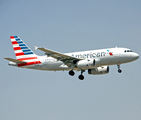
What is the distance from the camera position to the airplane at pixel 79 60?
4766 centimetres

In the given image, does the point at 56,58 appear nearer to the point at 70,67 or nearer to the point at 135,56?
the point at 70,67

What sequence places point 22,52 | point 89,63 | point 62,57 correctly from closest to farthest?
point 89,63 < point 62,57 < point 22,52

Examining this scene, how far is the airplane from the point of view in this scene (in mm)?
47656

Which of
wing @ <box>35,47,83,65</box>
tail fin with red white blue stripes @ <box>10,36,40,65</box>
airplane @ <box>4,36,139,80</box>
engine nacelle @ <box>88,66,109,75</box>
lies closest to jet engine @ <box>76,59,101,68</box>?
airplane @ <box>4,36,139,80</box>

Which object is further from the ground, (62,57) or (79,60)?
(62,57)

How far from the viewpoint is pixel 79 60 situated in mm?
48938

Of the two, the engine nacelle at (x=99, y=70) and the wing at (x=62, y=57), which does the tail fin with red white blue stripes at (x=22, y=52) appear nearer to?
the wing at (x=62, y=57)

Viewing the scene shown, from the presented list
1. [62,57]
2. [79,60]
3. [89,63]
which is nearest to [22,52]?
[62,57]

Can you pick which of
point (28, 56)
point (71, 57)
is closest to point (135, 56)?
point (71, 57)

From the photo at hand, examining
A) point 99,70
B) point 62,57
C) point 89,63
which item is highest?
point 62,57

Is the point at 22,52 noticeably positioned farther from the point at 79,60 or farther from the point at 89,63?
the point at 89,63

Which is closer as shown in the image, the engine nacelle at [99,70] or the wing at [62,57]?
the wing at [62,57]

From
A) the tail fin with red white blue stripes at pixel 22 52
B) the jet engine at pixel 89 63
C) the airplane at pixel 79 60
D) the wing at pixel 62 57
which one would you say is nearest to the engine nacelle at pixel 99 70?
the airplane at pixel 79 60

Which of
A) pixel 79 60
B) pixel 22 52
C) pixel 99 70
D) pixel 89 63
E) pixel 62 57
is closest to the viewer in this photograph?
pixel 89 63
